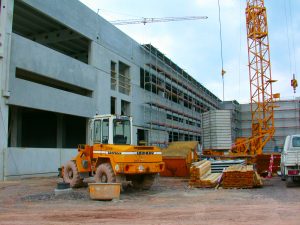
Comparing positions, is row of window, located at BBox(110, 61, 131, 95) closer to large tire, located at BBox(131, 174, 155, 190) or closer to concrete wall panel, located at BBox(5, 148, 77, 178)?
concrete wall panel, located at BBox(5, 148, 77, 178)

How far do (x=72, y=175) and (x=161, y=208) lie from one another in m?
6.06

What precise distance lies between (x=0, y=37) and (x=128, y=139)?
30.1ft

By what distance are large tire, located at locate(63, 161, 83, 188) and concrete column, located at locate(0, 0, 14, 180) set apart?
472 centimetres

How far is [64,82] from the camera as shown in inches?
918

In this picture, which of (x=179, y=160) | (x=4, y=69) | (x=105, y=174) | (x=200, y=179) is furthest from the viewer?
(x=179, y=160)

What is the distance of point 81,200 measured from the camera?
11.3 metres

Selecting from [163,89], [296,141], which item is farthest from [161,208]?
[163,89]

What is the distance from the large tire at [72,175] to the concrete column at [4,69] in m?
4.72

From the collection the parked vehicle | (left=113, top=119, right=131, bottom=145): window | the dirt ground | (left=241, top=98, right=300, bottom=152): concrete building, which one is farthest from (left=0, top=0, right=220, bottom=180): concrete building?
(left=241, top=98, right=300, bottom=152): concrete building

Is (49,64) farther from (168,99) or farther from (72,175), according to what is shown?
(168,99)

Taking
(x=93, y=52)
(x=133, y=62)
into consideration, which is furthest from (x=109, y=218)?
(x=133, y=62)

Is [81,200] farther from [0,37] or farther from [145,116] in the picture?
[145,116]

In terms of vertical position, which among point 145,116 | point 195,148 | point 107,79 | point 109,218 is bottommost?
point 109,218

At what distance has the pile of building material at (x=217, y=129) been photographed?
31.0 meters
